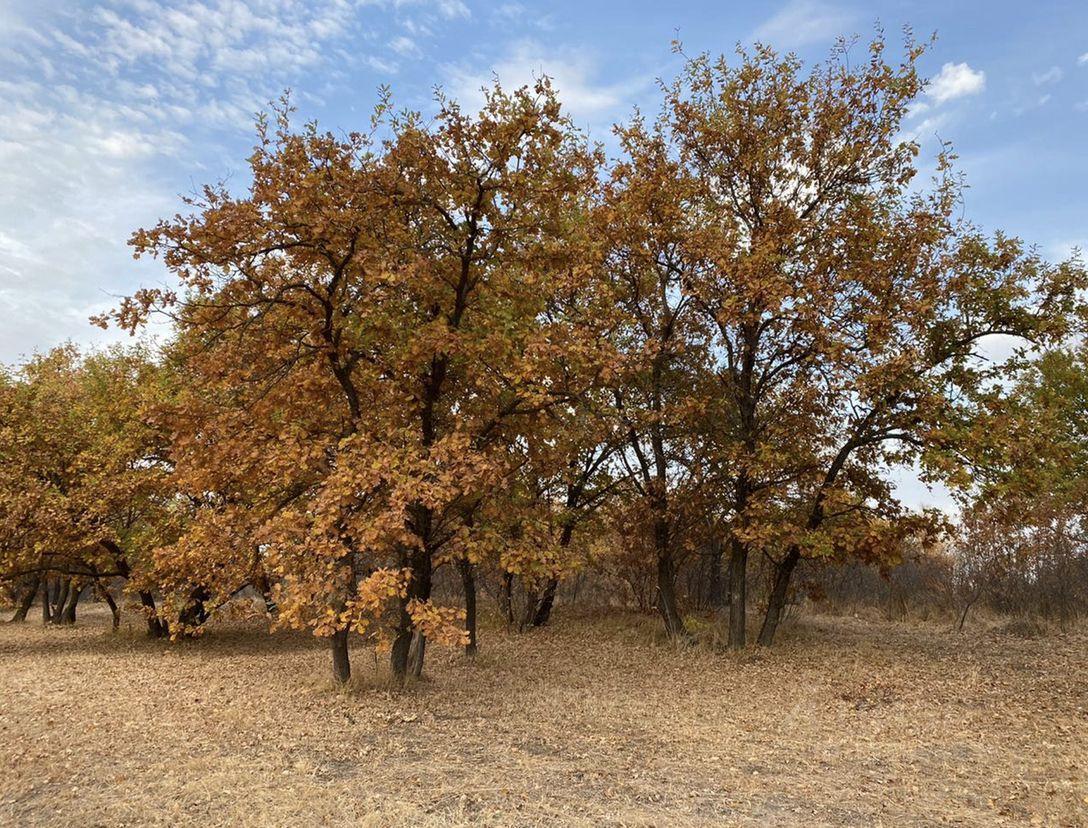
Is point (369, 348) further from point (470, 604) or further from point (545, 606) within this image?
point (545, 606)

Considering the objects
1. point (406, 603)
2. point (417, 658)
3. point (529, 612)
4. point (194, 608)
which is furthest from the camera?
Result: point (529, 612)

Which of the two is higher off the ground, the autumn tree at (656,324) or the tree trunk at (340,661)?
the autumn tree at (656,324)

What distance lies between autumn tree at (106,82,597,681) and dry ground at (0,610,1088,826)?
155cm

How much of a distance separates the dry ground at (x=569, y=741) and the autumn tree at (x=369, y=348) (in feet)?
5.07

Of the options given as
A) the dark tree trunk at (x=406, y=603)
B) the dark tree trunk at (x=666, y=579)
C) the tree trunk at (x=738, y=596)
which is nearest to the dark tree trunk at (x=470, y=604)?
the dark tree trunk at (x=406, y=603)

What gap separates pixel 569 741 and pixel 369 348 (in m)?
6.24

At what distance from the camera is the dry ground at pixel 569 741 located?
626 cm

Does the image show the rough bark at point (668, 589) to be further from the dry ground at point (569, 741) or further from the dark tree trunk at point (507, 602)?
the dark tree trunk at point (507, 602)

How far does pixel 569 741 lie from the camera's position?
344 inches

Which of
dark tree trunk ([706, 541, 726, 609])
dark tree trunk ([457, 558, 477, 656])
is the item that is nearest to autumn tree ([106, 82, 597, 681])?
dark tree trunk ([457, 558, 477, 656])

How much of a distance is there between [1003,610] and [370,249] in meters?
20.1

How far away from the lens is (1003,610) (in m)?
20.5

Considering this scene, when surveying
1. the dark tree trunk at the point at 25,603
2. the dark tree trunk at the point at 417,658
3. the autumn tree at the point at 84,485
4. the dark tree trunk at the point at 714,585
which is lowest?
the dark tree trunk at the point at 25,603

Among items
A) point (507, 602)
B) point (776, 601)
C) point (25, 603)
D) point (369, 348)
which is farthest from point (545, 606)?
point (25, 603)
